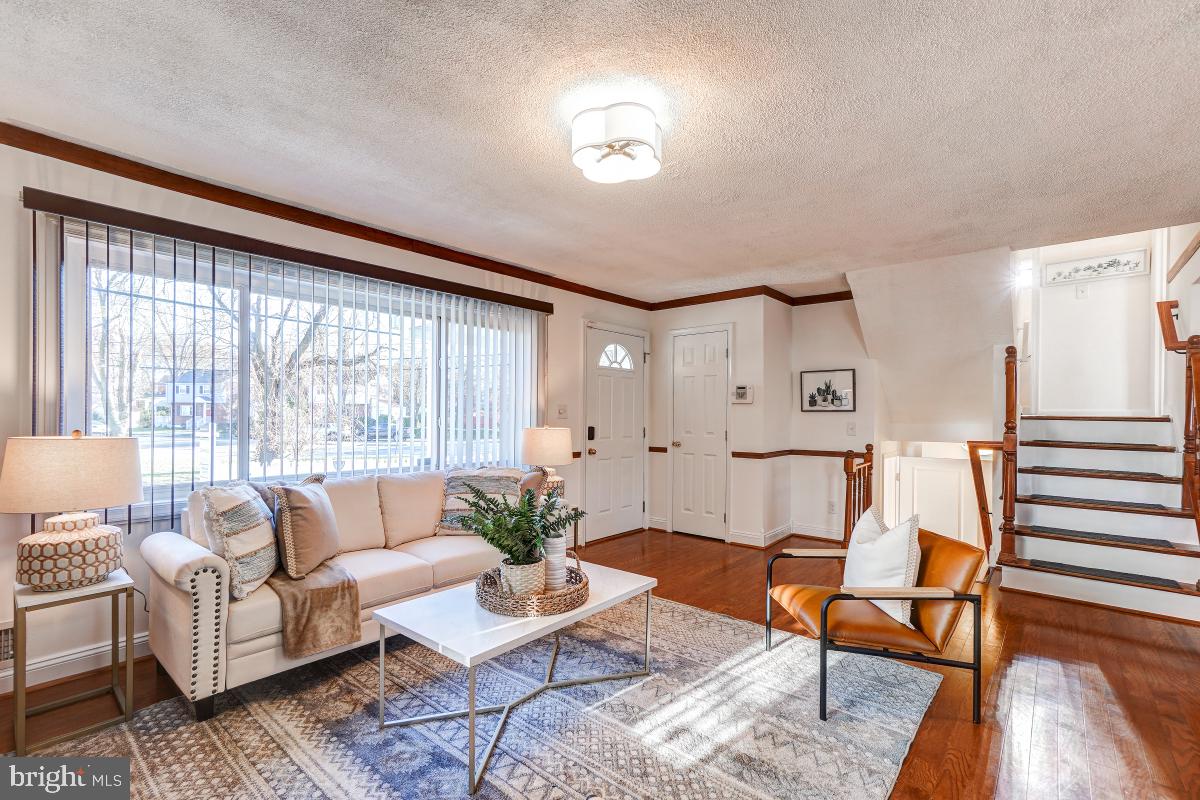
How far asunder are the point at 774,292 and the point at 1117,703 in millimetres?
3756

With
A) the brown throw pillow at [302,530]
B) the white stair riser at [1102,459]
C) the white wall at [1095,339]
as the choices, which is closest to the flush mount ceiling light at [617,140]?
the brown throw pillow at [302,530]

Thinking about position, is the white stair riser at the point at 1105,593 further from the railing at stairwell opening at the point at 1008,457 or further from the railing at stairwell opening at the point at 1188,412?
the railing at stairwell opening at the point at 1188,412

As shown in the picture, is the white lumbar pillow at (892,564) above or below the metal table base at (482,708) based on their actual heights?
above

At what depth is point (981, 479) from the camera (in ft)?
14.1

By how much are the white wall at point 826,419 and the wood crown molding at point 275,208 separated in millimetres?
272

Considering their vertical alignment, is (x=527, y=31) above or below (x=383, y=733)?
above

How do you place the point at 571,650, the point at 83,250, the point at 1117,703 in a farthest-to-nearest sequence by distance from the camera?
the point at 571,650 → the point at 83,250 → the point at 1117,703

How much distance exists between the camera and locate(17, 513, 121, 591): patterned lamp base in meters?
2.02

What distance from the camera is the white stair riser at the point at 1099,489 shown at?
370 centimetres

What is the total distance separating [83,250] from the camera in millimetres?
2512

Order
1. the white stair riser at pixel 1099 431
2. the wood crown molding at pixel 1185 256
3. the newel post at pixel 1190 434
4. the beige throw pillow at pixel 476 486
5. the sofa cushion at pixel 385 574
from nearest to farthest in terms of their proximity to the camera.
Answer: the sofa cushion at pixel 385 574, the newel post at pixel 1190 434, the wood crown molding at pixel 1185 256, the beige throw pillow at pixel 476 486, the white stair riser at pixel 1099 431

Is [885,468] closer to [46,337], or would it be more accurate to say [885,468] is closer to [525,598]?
[525,598]

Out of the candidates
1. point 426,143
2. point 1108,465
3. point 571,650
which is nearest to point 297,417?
point 426,143

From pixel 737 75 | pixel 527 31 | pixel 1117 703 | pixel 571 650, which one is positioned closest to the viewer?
pixel 527 31
